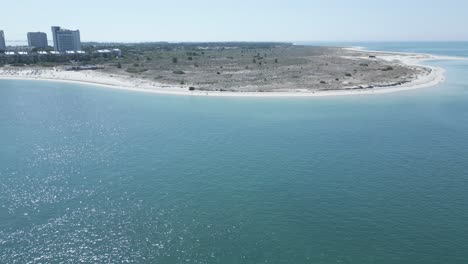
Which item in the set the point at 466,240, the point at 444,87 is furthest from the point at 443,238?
the point at 444,87

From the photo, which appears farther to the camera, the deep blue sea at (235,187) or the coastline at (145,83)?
the coastline at (145,83)

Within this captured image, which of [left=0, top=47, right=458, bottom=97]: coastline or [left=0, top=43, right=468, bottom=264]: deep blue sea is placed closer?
[left=0, top=43, right=468, bottom=264]: deep blue sea

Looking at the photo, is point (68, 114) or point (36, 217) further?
point (68, 114)

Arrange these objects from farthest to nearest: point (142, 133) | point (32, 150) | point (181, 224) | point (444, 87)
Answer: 1. point (444, 87)
2. point (142, 133)
3. point (32, 150)
4. point (181, 224)

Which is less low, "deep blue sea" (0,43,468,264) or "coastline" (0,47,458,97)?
"coastline" (0,47,458,97)

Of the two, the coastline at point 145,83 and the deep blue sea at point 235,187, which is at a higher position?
the coastline at point 145,83

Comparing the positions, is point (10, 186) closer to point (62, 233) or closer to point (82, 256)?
point (62, 233)

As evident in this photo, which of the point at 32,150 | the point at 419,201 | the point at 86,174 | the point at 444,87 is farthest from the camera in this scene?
the point at 444,87

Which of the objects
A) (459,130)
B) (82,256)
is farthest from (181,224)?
(459,130)
